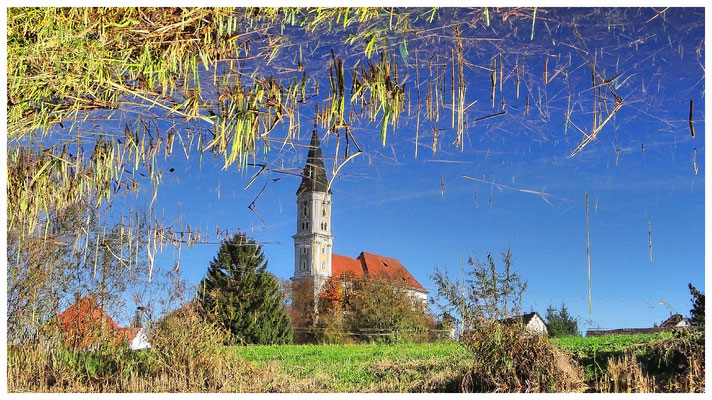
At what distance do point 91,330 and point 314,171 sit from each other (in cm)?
314

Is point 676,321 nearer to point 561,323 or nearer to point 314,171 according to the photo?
point 561,323

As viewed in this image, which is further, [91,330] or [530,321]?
[91,330]

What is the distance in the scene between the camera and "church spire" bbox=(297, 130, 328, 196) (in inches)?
124

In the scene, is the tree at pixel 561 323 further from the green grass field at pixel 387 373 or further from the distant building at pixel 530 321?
the distant building at pixel 530 321

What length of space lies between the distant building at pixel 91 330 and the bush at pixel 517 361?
→ 2.59 metres

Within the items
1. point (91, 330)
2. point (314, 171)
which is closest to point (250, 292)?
point (91, 330)

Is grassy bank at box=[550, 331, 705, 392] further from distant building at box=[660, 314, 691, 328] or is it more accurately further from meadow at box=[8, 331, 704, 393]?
distant building at box=[660, 314, 691, 328]

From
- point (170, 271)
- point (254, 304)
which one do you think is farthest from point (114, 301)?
point (254, 304)

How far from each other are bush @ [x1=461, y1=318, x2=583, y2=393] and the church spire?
1.35 meters

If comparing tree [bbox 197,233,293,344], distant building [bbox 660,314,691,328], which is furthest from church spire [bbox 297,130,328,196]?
tree [bbox 197,233,293,344]

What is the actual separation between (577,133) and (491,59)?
0.61 metres

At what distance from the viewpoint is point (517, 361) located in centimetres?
376

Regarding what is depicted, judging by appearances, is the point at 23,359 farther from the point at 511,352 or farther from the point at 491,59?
the point at 491,59

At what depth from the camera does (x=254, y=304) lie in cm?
1095
